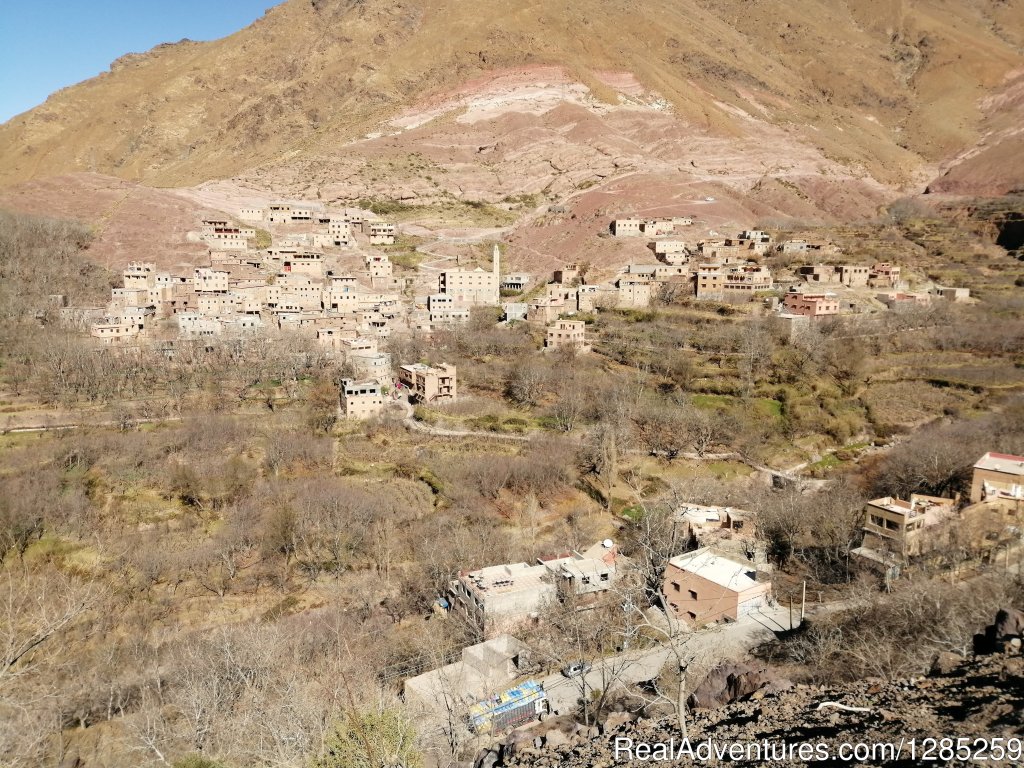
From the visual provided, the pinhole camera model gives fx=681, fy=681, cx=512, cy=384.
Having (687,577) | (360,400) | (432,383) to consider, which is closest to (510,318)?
(432,383)

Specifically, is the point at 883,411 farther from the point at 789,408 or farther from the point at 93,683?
the point at 93,683

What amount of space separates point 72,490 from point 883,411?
106ft

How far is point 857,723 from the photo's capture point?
690 cm

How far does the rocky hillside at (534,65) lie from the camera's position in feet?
251

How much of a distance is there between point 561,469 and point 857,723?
1965 centimetres

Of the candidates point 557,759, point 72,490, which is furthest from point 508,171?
point 557,759

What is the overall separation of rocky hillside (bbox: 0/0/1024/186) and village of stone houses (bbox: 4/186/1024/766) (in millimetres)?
34781

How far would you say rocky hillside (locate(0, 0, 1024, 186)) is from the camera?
76.4m

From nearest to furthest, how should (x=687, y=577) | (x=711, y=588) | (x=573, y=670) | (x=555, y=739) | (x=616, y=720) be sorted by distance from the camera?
(x=555, y=739) → (x=616, y=720) → (x=573, y=670) → (x=711, y=588) → (x=687, y=577)

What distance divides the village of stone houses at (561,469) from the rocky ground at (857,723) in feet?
2.00

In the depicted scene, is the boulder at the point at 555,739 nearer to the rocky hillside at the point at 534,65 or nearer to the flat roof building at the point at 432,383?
the flat roof building at the point at 432,383

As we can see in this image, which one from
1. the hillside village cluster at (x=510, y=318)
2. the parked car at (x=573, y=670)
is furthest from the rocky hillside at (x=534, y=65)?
the parked car at (x=573, y=670)

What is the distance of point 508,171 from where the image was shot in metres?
65.2

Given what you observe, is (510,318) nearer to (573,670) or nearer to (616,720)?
(573,670)
